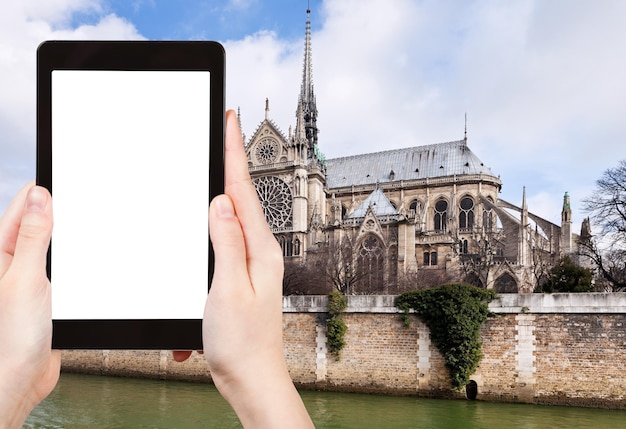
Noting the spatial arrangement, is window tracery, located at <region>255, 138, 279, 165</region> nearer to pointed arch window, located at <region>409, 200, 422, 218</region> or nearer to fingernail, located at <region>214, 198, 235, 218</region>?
pointed arch window, located at <region>409, 200, 422, 218</region>

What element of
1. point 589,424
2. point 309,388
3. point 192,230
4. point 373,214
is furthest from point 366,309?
point 373,214

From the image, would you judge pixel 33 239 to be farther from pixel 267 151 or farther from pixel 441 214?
pixel 441 214

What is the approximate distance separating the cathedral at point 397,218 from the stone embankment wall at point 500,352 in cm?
1092

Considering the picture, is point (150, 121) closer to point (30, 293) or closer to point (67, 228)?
point (67, 228)

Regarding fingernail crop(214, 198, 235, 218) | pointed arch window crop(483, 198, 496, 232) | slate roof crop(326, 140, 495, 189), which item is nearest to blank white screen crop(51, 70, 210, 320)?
fingernail crop(214, 198, 235, 218)

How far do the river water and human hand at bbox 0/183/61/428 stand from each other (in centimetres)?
962

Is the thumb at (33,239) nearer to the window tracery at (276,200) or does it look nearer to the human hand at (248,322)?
the human hand at (248,322)

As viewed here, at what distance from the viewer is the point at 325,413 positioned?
10914 mm

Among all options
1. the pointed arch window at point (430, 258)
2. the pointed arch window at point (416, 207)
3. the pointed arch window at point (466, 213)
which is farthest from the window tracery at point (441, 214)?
the pointed arch window at point (430, 258)

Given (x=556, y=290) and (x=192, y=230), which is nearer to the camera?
(x=192, y=230)

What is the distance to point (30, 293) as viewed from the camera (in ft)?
3.01

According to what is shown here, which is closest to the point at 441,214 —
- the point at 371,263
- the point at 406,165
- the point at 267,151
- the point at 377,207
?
the point at 406,165

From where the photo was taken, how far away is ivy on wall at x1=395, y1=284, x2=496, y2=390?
12.3 metres

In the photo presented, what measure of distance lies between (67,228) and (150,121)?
10.3 inches
